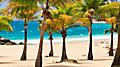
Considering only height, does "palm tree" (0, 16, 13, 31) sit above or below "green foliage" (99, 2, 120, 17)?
below

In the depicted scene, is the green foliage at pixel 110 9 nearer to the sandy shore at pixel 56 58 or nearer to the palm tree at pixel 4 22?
the sandy shore at pixel 56 58

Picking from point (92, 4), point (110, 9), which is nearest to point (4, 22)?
point (92, 4)

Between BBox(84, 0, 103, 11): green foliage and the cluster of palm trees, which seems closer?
the cluster of palm trees

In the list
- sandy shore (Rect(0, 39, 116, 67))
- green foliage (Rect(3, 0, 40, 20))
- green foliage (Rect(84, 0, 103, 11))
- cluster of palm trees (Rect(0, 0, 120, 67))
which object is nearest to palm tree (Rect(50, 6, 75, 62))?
cluster of palm trees (Rect(0, 0, 120, 67))

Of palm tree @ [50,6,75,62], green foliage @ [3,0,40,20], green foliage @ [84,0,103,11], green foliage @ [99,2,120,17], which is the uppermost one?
green foliage @ [84,0,103,11]

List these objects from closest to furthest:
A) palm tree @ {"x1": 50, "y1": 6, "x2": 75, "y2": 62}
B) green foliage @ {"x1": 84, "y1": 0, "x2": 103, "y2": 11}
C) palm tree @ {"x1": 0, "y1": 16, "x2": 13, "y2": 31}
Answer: palm tree @ {"x1": 50, "y1": 6, "x2": 75, "y2": 62} < palm tree @ {"x1": 0, "y1": 16, "x2": 13, "y2": 31} < green foliage @ {"x1": 84, "y1": 0, "x2": 103, "y2": 11}

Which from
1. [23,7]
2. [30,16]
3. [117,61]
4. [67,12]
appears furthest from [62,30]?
[117,61]

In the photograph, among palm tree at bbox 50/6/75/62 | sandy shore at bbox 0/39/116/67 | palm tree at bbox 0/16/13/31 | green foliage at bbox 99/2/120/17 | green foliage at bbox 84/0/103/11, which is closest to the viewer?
sandy shore at bbox 0/39/116/67

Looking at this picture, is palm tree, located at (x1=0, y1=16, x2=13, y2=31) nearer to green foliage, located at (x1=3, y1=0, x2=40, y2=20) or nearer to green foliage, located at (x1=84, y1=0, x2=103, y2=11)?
green foliage, located at (x1=3, y1=0, x2=40, y2=20)

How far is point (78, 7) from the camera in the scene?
35.5 meters

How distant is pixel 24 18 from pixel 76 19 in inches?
245

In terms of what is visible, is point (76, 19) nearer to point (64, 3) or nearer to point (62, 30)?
point (62, 30)

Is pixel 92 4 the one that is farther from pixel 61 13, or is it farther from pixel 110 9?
pixel 61 13

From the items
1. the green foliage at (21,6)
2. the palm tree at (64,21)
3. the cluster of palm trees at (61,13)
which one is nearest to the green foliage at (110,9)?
the cluster of palm trees at (61,13)
